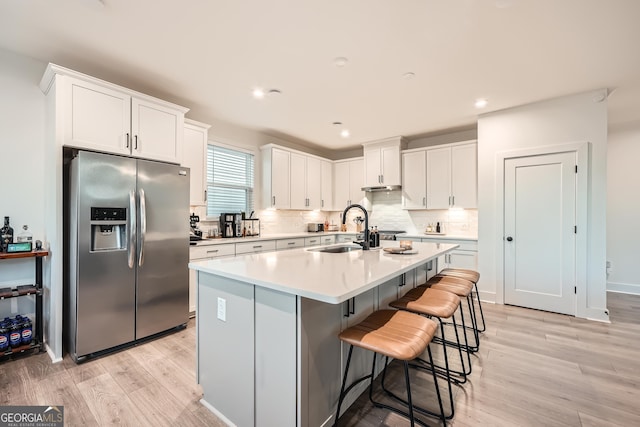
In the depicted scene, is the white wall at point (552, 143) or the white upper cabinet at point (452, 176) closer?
the white wall at point (552, 143)

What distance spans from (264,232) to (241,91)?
2.46 meters

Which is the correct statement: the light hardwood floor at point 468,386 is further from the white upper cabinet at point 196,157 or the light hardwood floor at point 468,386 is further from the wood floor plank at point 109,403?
the white upper cabinet at point 196,157

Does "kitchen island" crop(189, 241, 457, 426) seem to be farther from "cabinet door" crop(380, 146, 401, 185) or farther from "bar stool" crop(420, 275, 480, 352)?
"cabinet door" crop(380, 146, 401, 185)

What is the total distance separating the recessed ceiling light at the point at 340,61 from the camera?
2600 mm

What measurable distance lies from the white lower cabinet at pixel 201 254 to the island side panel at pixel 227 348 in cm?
157

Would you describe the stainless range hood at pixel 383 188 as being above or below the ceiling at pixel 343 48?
below

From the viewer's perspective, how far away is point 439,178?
476 centimetres

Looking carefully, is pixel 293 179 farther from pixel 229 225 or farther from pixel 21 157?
pixel 21 157

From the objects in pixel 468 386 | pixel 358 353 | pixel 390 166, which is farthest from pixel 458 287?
pixel 390 166

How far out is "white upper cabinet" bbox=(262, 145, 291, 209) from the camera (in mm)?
4785

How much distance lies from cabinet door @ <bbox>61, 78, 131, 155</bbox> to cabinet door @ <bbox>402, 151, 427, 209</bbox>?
4.20 metres

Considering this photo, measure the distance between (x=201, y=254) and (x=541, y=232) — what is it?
14.1 feet

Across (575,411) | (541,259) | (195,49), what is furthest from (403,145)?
(575,411)

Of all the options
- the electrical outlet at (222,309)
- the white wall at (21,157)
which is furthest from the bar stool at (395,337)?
the white wall at (21,157)
